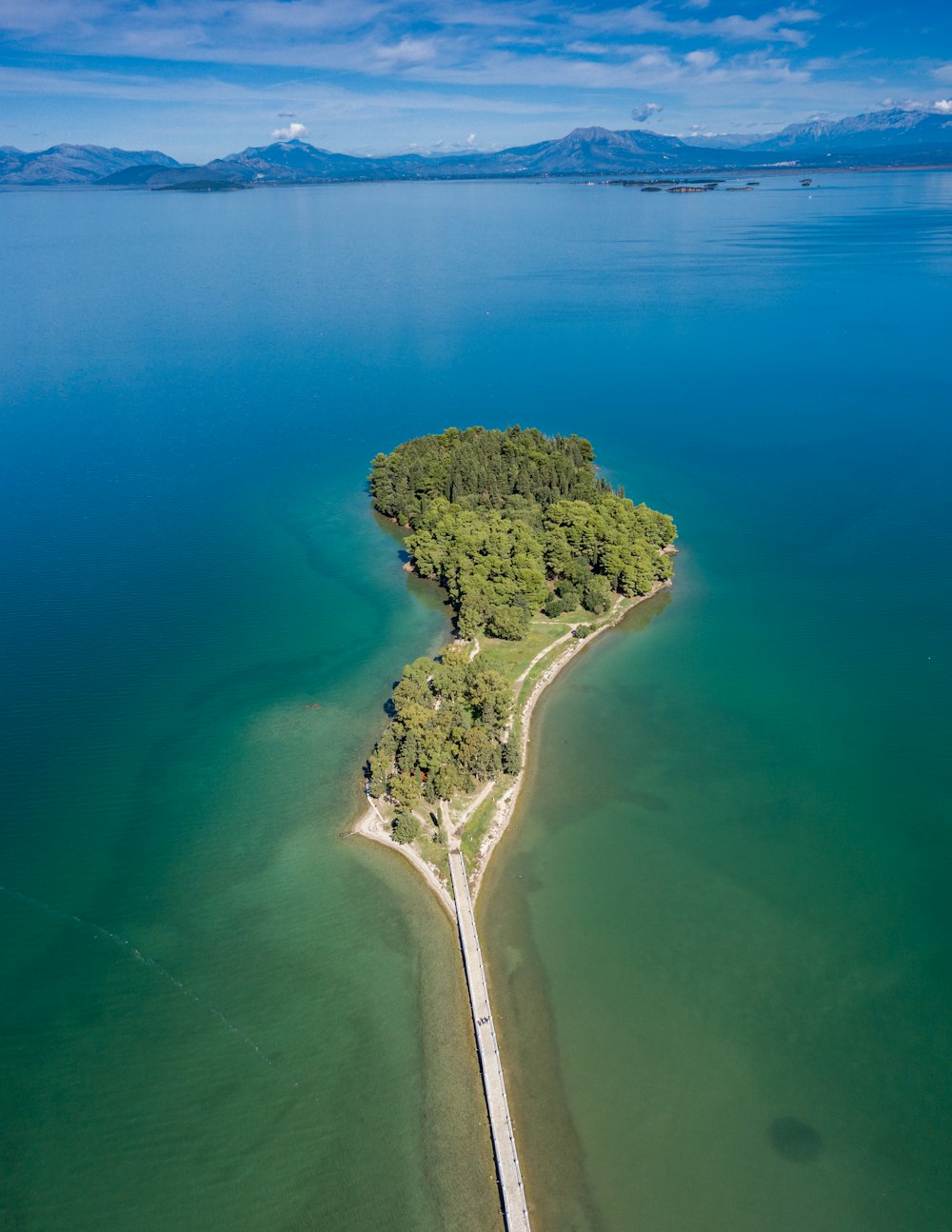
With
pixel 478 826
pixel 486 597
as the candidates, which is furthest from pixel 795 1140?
pixel 486 597

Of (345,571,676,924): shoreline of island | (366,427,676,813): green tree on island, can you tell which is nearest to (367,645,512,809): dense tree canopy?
(366,427,676,813): green tree on island

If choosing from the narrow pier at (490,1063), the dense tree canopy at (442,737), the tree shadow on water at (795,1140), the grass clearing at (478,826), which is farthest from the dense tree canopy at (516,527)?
the tree shadow on water at (795,1140)

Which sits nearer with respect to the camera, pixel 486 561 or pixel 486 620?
pixel 486 620

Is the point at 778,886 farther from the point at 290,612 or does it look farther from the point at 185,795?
the point at 290,612

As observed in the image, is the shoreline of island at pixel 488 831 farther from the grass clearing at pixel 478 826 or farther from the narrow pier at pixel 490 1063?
the narrow pier at pixel 490 1063

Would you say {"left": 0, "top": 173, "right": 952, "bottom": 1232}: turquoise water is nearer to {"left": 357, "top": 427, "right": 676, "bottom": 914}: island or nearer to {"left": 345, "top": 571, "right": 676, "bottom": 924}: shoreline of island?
{"left": 345, "top": 571, "right": 676, "bottom": 924}: shoreline of island

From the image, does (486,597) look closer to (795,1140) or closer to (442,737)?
(442,737)
